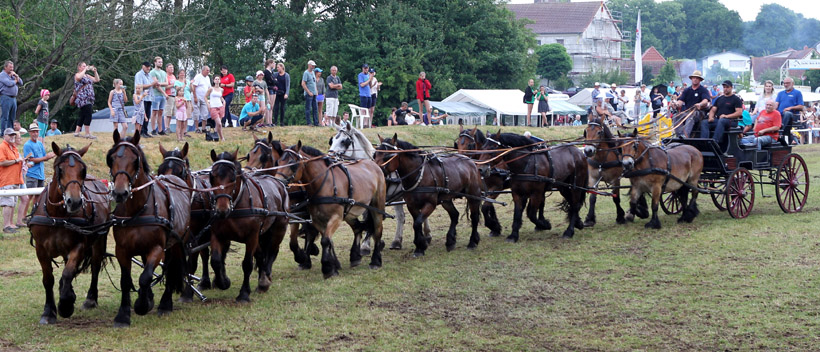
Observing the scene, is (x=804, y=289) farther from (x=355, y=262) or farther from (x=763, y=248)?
(x=355, y=262)

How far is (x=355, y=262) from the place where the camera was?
37.0ft

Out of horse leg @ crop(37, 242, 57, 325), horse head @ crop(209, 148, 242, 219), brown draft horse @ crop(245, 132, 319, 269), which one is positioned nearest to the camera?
horse leg @ crop(37, 242, 57, 325)

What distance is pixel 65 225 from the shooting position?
766 cm

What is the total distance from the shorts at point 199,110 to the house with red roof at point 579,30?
71367 millimetres

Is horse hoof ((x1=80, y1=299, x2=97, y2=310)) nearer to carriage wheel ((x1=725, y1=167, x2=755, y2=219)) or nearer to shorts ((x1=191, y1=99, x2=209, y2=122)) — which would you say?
carriage wheel ((x1=725, y1=167, x2=755, y2=219))

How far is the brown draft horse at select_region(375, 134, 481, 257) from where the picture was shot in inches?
471

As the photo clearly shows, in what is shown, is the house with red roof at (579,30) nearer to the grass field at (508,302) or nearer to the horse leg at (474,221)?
the horse leg at (474,221)

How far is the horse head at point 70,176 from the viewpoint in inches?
282

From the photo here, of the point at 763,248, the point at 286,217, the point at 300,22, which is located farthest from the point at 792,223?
the point at 300,22

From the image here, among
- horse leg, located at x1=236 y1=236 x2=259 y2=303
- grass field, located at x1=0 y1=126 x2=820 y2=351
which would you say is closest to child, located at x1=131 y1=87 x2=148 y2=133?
grass field, located at x1=0 y1=126 x2=820 y2=351

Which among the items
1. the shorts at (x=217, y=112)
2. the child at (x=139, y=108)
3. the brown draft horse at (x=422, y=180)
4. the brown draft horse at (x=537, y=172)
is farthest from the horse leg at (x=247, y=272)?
the shorts at (x=217, y=112)

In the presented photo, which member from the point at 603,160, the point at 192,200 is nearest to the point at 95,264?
the point at 192,200

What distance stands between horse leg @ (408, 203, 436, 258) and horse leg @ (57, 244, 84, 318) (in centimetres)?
505

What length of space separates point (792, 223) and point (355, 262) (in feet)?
25.1
